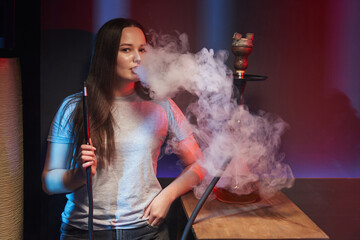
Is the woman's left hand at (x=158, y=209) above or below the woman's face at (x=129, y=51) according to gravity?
below

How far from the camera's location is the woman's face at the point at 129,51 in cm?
180

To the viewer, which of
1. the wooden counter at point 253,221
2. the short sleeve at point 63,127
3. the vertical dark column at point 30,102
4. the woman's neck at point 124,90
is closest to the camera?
the wooden counter at point 253,221

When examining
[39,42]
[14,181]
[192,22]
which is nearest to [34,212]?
[14,181]

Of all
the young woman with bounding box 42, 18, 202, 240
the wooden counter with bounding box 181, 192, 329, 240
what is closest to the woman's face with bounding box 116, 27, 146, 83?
the young woman with bounding box 42, 18, 202, 240

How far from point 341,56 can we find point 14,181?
6.25 ft

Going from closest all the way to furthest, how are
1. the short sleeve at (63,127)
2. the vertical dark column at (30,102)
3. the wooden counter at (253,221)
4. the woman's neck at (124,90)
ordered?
the wooden counter at (253,221), the short sleeve at (63,127), the woman's neck at (124,90), the vertical dark column at (30,102)

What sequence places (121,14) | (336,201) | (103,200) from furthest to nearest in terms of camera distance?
(336,201), (121,14), (103,200)

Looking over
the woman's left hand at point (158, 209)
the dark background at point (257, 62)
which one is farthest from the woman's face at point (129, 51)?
the woman's left hand at point (158, 209)

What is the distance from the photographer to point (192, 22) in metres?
2.11

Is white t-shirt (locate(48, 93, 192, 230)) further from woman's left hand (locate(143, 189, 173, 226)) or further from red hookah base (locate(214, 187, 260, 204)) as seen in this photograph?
red hookah base (locate(214, 187, 260, 204))

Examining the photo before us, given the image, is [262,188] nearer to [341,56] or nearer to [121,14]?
[341,56]

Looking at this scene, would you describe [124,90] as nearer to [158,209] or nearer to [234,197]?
[158,209]

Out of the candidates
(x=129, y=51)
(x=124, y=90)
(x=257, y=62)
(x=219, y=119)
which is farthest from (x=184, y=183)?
(x=257, y=62)

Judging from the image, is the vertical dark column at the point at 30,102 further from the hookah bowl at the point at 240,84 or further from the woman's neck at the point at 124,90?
the hookah bowl at the point at 240,84
